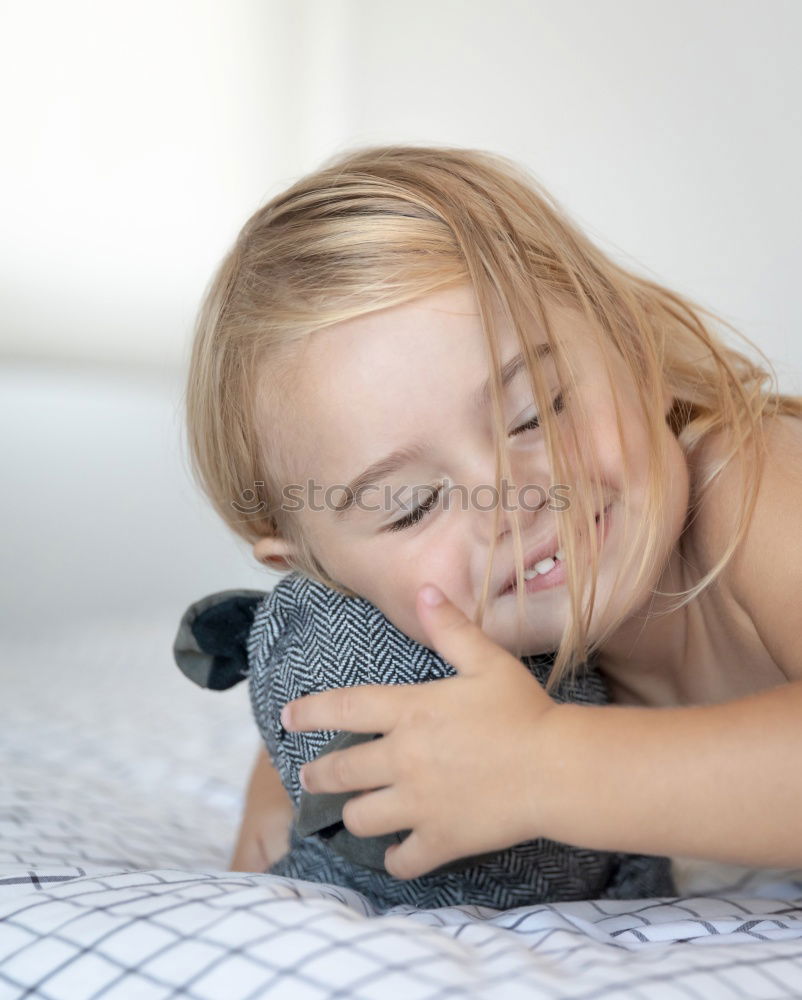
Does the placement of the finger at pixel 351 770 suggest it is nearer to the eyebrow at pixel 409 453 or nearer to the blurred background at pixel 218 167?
the eyebrow at pixel 409 453

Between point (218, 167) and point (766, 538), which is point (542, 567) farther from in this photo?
point (218, 167)

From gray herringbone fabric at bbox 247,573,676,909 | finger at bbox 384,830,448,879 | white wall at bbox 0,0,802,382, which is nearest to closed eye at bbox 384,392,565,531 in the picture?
gray herringbone fabric at bbox 247,573,676,909

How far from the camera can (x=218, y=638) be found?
101cm

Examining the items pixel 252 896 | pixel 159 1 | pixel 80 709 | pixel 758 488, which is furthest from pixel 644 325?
pixel 159 1

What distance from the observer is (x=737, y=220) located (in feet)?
5.58

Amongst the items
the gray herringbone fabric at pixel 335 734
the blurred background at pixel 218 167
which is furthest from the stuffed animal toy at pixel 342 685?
the blurred background at pixel 218 167

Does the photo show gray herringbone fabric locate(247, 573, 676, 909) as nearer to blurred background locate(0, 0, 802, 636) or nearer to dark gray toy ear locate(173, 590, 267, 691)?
dark gray toy ear locate(173, 590, 267, 691)

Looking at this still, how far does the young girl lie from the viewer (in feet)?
1.92

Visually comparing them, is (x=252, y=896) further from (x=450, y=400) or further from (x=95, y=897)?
(x=450, y=400)

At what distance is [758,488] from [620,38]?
4.23 ft

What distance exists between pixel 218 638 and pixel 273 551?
4.2 inches

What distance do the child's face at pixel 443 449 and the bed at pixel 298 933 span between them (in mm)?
231

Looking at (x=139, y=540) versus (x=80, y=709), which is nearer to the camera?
(x=80, y=709)

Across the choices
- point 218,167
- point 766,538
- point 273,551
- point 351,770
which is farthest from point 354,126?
point 351,770
